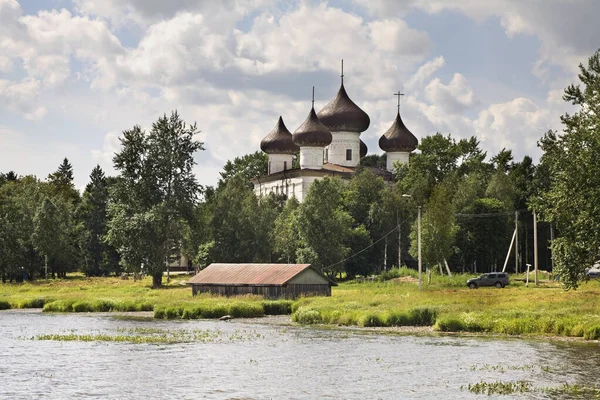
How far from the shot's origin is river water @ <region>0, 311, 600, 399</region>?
26.7 metres

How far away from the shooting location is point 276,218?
316 ft

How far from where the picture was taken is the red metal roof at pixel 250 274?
196 feet

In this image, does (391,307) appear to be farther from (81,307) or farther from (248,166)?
(248,166)

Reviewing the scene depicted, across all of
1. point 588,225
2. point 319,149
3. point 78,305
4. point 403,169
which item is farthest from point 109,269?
point 588,225

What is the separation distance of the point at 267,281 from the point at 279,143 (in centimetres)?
5984

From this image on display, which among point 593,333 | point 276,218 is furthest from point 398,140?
point 593,333

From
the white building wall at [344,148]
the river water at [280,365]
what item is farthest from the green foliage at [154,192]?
the white building wall at [344,148]

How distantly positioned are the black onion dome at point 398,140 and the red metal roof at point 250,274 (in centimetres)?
5835

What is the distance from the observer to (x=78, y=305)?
58.8m

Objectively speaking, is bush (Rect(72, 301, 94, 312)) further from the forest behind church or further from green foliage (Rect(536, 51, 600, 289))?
green foliage (Rect(536, 51, 600, 289))

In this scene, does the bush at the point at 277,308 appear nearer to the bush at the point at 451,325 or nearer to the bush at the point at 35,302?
the bush at the point at 451,325

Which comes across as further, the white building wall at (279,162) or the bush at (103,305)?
the white building wall at (279,162)

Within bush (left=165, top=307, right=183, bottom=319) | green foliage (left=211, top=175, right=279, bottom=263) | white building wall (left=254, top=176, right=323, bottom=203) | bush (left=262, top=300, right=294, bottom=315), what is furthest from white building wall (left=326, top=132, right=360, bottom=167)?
bush (left=165, top=307, right=183, bottom=319)

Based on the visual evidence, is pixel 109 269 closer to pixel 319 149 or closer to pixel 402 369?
pixel 319 149
